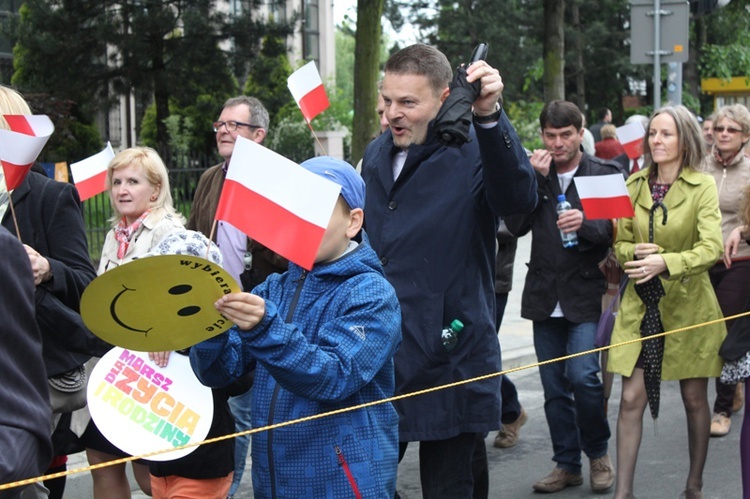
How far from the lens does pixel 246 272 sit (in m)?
Result: 5.39

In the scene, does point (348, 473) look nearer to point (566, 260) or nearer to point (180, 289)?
point (180, 289)

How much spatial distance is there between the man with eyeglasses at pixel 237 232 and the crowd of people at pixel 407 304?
14 mm

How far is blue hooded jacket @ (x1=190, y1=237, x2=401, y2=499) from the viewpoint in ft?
9.73

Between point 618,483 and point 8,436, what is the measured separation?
12.1ft

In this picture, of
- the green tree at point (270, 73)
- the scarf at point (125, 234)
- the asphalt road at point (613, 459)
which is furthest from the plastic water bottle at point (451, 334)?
the green tree at point (270, 73)

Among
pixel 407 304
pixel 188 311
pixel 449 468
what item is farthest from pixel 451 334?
pixel 188 311

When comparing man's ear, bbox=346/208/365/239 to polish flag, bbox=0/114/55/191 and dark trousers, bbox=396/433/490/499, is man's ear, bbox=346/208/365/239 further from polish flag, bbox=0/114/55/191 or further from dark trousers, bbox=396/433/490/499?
dark trousers, bbox=396/433/490/499

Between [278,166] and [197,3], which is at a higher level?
[197,3]

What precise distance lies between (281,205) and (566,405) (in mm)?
3626

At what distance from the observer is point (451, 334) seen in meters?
3.91

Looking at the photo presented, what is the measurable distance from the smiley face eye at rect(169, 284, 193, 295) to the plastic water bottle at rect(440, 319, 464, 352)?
1569 mm

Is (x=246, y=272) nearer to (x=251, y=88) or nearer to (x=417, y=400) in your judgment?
(x=417, y=400)

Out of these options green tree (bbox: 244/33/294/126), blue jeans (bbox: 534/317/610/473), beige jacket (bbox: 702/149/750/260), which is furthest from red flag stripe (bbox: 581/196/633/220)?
green tree (bbox: 244/33/294/126)

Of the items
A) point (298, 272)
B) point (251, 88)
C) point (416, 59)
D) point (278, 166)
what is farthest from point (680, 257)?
point (251, 88)
